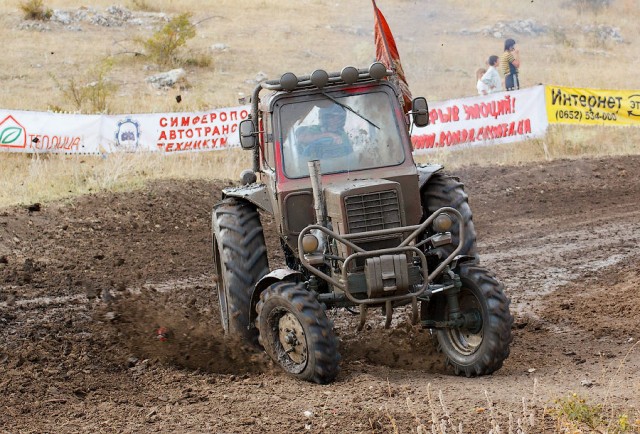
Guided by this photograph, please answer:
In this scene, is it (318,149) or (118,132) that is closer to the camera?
(318,149)

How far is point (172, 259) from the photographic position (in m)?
12.0

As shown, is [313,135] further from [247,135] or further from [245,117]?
[245,117]

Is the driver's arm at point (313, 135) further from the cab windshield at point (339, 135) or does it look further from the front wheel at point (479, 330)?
the front wheel at point (479, 330)

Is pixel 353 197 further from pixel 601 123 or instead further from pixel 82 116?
pixel 601 123

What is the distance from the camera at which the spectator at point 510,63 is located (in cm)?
2136

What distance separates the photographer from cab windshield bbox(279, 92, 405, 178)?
307 inches

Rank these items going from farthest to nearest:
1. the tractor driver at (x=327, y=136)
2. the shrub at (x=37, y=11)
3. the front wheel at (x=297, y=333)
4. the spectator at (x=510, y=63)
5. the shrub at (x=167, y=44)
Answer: the shrub at (x=37, y=11), the shrub at (x=167, y=44), the spectator at (x=510, y=63), the tractor driver at (x=327, y=136), the front wheel at (x=297, y=333)

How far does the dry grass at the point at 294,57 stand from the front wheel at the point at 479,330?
8517mm

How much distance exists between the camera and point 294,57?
3412cm

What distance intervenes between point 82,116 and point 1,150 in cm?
162

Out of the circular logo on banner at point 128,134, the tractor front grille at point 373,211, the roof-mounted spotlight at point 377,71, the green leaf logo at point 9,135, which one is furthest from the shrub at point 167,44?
the tractor front grille at point 373,211

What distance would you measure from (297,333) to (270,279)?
0.61 metres

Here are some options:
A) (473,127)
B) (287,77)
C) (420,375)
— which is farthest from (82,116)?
(420,375)

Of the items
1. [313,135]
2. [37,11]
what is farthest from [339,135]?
[37,11]
